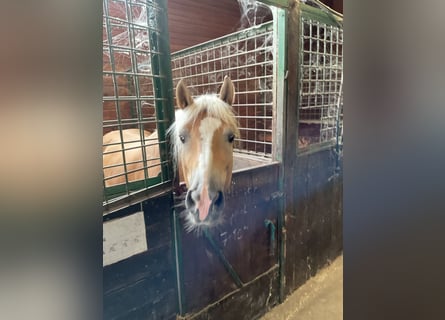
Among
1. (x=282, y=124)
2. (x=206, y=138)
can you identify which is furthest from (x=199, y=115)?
(x=282, y=124)

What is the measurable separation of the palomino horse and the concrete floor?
0.60 metres

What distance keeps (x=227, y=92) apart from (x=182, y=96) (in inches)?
6.4

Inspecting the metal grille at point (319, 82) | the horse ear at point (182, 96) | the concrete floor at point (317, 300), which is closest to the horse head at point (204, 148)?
the horse ear at point (182, 96)

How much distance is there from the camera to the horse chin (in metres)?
0.90

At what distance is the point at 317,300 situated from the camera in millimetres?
1386

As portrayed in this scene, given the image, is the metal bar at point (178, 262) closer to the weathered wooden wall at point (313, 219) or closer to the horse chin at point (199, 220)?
the horse chin at point (199, 220)

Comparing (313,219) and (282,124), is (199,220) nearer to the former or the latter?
(282,124)

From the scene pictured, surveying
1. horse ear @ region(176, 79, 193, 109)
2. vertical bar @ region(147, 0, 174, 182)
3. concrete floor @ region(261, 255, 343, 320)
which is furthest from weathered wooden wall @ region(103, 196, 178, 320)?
concrete floor @ region(261, 255, 343, 320)

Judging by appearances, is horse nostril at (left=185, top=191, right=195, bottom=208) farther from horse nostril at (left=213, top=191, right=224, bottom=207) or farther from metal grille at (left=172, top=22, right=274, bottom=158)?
metal grille at (left=172, top=22, right=274, bottom=158)

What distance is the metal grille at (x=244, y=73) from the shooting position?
0.84 metres
